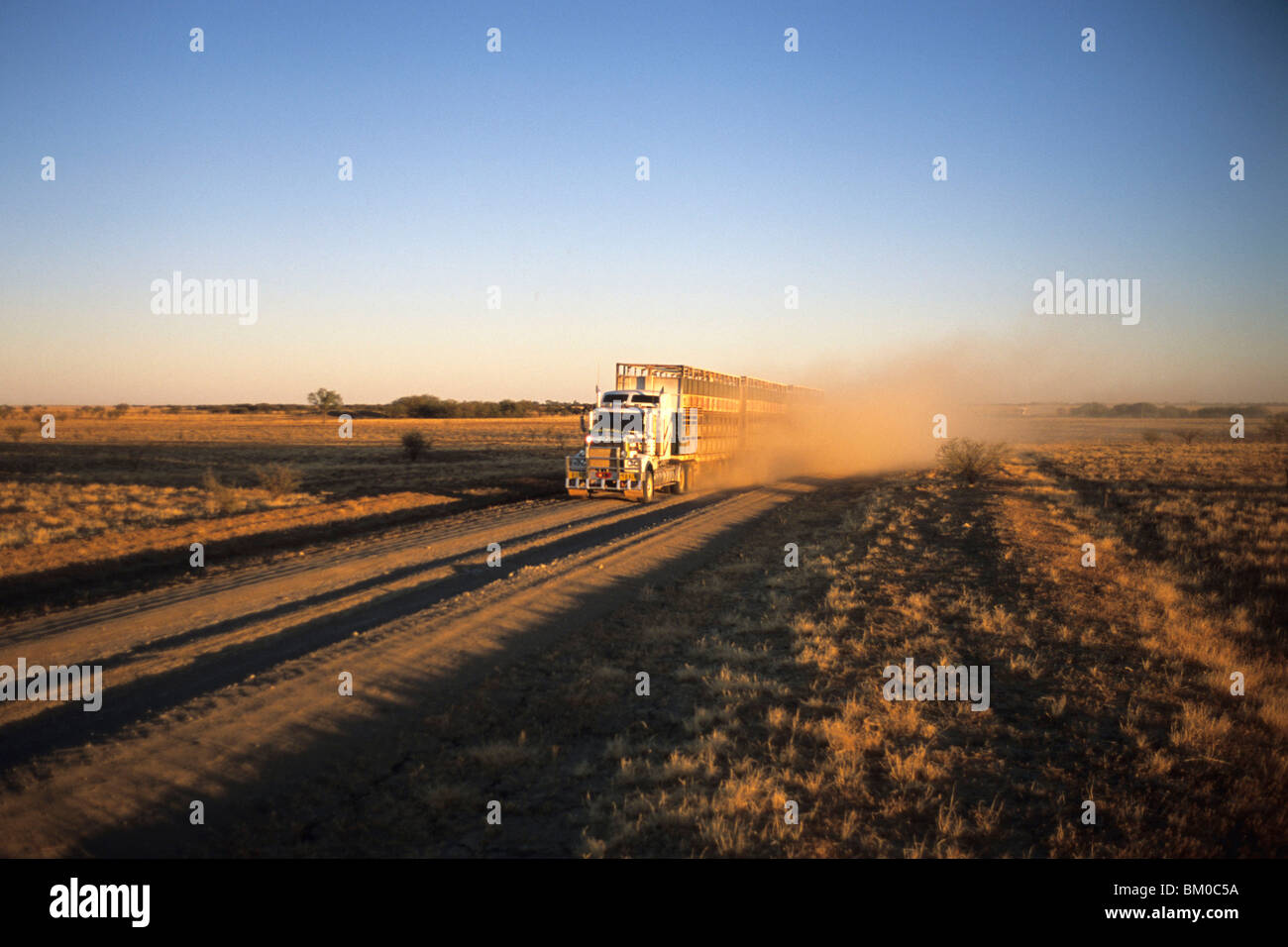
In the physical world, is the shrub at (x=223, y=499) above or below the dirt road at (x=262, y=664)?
above

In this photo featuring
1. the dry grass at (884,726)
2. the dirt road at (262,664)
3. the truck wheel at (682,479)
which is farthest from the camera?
the truck wheel at (682,479)

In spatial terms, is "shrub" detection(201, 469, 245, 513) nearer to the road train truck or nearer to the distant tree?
the road train truck

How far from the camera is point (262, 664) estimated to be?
8164 millimetres

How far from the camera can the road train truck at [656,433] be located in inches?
928

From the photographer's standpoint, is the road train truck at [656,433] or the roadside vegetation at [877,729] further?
the road train truck at [656,433]

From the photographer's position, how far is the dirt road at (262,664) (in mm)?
5309

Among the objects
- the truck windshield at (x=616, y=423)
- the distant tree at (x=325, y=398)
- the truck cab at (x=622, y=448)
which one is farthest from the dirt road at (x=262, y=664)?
the distant tree at (x=325, y=398)

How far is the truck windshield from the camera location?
78.0 feet

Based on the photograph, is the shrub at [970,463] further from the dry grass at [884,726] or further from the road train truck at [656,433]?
the dry grass at [884,726]

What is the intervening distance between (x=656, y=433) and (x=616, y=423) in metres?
1.59

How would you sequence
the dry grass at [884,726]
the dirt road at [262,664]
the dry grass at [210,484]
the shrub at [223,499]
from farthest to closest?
the shrub at [223,499], the dry grass at [210,484], the dirt road at [262,664], the dry grass at [884,726]

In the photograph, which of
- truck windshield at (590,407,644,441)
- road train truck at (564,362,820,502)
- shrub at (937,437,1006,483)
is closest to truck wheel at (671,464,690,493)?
road train truck at (564,362,820,502)

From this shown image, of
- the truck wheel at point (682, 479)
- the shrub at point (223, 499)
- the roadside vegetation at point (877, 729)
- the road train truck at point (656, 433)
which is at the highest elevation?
the road train truck at point (656, 433)
